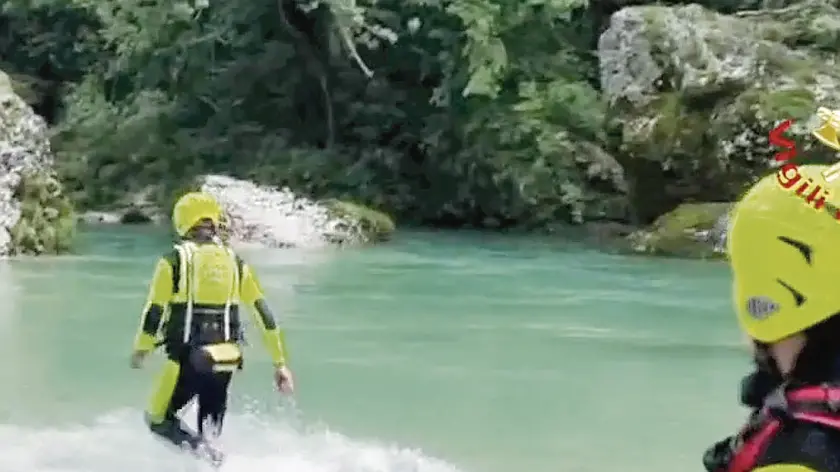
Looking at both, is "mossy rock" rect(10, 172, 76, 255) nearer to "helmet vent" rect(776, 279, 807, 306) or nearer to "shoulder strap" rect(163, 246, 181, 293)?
"shoulder strap" rect(163, 246, 181, 293)


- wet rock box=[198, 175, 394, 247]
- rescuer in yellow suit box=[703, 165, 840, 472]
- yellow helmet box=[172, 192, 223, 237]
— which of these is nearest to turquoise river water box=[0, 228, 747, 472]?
yellow helmet box=[172, 192, 223, 237]

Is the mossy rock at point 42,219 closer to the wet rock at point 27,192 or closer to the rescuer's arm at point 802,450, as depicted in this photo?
the wet rock at point 27,192

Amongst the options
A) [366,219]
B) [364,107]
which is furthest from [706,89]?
[364,107]

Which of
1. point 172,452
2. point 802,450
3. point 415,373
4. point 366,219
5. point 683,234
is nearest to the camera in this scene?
point 802,450

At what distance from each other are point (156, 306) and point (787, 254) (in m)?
4.43

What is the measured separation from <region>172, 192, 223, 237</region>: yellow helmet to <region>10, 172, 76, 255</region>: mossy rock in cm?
982

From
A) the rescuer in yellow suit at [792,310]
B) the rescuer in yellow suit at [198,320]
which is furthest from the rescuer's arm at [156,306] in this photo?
the rescuer in yellow suit at [792,310]

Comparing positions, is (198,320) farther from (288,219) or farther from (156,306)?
(288,219)

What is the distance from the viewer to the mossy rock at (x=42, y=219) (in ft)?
51.6

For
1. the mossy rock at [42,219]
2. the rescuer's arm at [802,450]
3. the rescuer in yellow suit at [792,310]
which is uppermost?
the rescuer in yellow suit at [792,310]

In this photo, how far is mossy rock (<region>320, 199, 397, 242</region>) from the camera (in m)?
19.1

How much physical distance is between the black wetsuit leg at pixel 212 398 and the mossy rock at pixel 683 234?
11.0m

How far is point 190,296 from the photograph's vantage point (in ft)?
19.6

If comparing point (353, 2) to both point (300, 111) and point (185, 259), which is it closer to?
point (300, 111)
